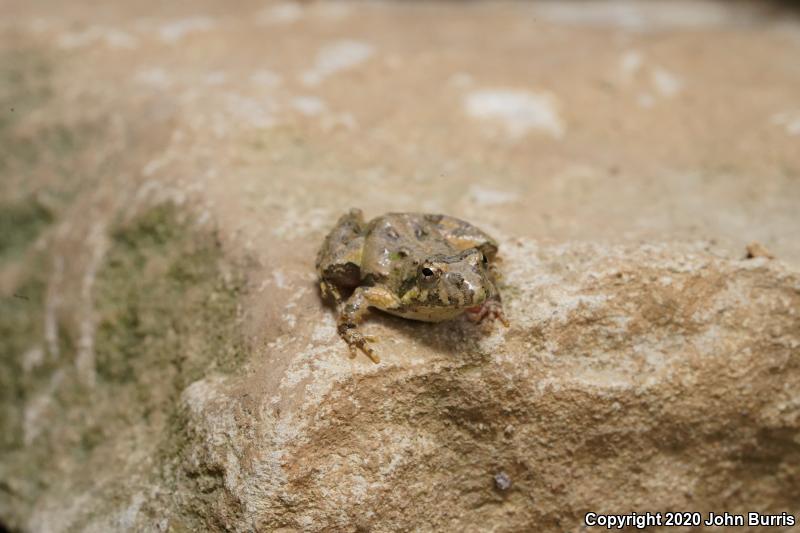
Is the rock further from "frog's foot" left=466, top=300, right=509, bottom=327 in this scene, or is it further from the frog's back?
the frog's back

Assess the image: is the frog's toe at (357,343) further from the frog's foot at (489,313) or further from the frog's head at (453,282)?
the frog's foot at (489,313)

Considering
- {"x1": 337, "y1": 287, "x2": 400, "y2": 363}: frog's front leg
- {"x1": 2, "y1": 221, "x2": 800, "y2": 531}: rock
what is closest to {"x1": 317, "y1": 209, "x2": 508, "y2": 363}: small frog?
{"x1": 337, "y1": 287, "x2": 400, "y2": 363}: frog's front leg

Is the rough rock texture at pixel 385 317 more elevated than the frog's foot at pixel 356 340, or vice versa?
the frog's foot at pixel 356 340

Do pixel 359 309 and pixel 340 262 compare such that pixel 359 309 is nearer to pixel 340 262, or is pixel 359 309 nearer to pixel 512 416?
pixel 340 262

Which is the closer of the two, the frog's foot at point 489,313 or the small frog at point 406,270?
the small frog at point 406,270

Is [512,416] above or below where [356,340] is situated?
below

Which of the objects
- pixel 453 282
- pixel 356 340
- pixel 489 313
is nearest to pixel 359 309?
A: pixel 356 340

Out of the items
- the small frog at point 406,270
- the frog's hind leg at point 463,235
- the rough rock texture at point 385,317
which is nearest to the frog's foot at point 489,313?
the small frog at point 406,270
